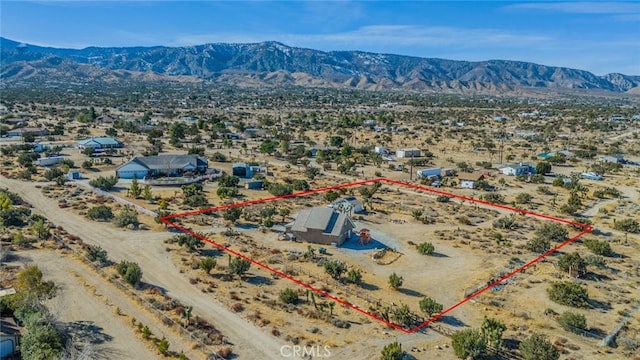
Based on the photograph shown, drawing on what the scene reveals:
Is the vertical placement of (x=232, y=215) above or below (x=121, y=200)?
above

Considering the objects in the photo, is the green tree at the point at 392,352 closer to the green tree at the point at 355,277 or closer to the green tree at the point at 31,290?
the green tree at the point at 355,277

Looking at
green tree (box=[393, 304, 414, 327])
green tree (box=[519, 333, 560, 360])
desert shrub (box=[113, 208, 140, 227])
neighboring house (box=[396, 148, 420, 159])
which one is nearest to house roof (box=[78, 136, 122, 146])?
desert shrub (box=[113, 208, 140, 227])

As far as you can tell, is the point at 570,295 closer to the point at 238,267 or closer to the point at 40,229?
the point at 238,267

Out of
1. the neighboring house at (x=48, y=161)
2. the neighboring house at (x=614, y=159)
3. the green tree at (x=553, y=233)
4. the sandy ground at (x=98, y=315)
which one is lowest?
the sandy ground at (x=98, y=315)

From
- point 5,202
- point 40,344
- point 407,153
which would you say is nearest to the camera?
point 40,344

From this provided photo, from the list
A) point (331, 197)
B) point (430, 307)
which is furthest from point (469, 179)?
point (430, 307)

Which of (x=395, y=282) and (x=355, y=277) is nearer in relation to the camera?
(x=395, y=282)

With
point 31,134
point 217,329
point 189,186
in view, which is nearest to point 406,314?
point 217,329

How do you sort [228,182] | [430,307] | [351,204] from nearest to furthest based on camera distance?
[430,307], [351,204], [228,182]

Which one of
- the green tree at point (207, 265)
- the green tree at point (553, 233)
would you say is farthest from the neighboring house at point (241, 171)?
the green tree at point (553, 233)
